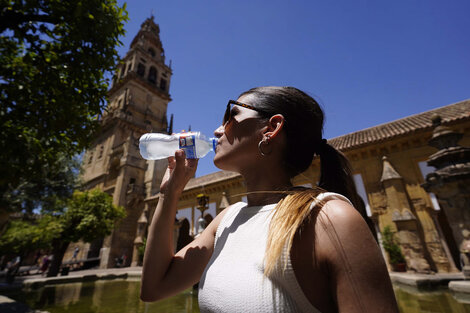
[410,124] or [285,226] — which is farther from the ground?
[410,124]

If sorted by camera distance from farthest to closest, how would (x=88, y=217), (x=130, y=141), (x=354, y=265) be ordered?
(x=130, y=141)
(x=88, y=217)
(x=354, y=265)

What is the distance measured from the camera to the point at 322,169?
125cm

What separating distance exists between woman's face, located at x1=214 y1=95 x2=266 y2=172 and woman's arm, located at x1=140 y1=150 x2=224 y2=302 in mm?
295

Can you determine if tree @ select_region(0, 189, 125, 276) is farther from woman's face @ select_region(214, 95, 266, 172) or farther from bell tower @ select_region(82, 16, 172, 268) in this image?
woman's face @ select_region(214, 95, 266, 172)

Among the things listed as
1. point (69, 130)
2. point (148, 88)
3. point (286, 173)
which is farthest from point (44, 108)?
point (148, 88)

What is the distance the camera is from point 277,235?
0.81 metres

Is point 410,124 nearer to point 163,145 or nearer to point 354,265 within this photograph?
point 163,145

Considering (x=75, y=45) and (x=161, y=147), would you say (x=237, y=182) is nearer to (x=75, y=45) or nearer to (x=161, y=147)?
(x=75, y=45)

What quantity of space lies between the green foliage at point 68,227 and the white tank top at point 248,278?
622 inches

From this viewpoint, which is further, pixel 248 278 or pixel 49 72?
pixel 49 72


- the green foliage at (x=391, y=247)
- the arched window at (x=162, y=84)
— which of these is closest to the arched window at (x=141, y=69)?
the arched window at (x=162, y=84)

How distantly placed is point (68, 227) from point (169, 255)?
53.7 ft

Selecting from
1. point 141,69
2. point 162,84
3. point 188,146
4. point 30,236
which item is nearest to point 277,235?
point 188,146

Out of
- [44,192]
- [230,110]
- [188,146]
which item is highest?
[44,192]
